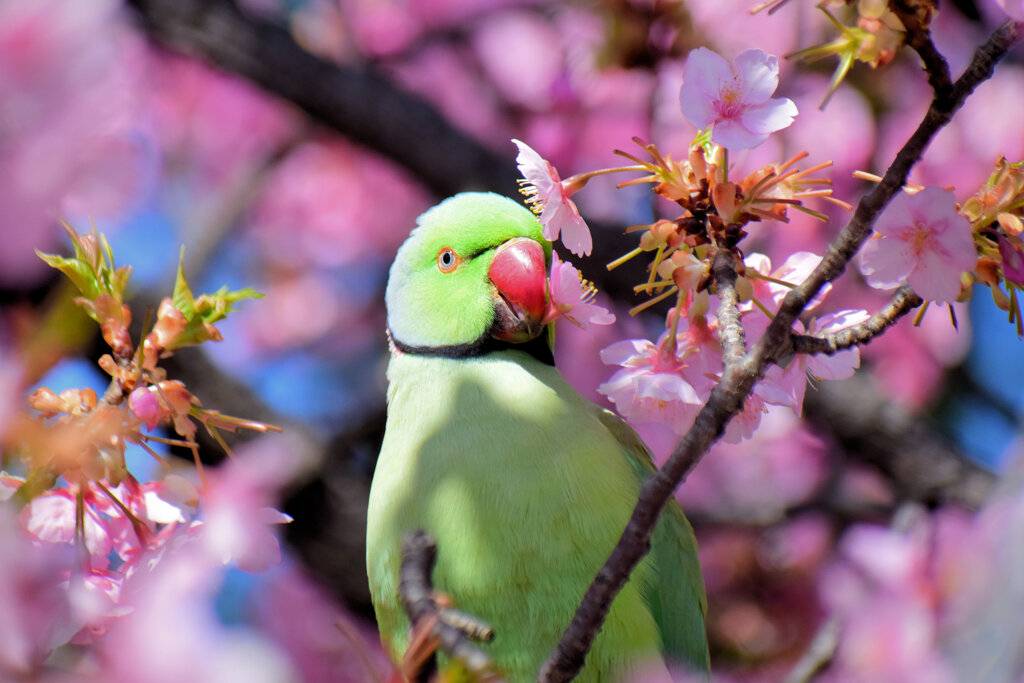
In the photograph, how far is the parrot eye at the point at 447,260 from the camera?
1.82 m

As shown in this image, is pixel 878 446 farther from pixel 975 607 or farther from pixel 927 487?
pixel 975 607

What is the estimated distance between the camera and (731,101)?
112 cm

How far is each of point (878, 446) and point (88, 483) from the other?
217 centimetres

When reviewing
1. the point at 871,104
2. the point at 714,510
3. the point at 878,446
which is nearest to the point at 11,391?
the point at 878,446

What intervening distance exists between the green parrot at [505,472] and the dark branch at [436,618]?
195mm

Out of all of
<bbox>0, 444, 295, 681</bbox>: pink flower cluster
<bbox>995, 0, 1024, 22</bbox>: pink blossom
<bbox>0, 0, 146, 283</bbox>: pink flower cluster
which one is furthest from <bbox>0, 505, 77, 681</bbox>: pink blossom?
<bbox>995, 0, 1024, 22</bbox>: pink blossom

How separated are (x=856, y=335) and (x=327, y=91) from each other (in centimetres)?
206

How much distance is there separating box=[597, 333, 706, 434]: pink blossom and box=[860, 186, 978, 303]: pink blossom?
338mm

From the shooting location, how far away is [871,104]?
3193mm

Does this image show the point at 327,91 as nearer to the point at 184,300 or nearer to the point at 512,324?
the point at 512,324

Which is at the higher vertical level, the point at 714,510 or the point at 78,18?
the point at 78,18

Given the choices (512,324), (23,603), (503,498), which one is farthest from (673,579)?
(23,603)

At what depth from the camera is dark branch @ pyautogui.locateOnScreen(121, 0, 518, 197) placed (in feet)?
9.03

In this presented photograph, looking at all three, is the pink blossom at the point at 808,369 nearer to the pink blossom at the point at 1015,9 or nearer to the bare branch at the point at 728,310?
the bare branch at the point at 728,310
